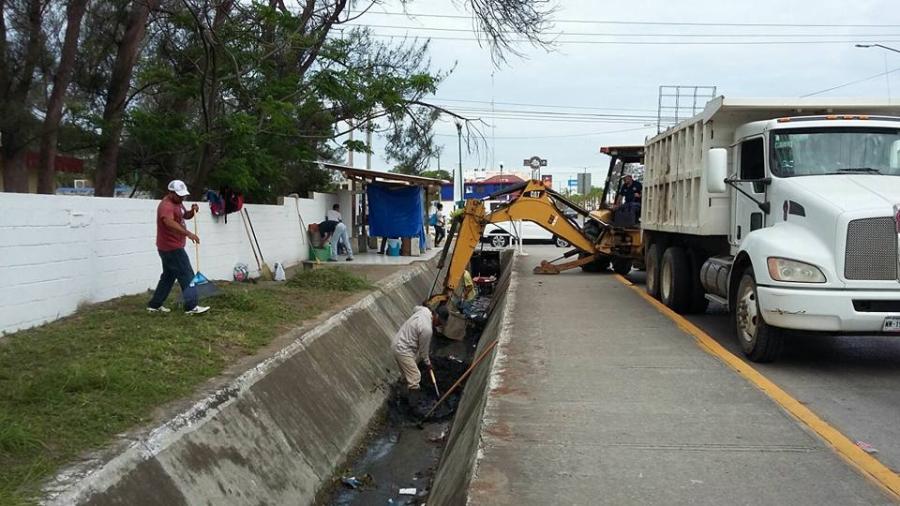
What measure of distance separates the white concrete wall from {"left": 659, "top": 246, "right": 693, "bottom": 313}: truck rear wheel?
7752 millimetres

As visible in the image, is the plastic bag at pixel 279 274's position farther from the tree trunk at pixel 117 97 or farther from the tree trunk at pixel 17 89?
the tree trunk at pixel 17 89

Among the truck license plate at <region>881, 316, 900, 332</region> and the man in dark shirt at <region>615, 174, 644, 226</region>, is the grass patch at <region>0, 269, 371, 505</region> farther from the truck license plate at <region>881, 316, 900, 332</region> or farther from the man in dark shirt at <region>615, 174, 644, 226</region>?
the man in dark shirt at <region>615, 174, 644, 226</region>

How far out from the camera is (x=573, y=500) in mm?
4449

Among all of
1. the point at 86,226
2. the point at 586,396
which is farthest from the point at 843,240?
the point at 86,226

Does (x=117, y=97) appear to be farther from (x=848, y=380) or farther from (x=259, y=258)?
(x=848, y=380)

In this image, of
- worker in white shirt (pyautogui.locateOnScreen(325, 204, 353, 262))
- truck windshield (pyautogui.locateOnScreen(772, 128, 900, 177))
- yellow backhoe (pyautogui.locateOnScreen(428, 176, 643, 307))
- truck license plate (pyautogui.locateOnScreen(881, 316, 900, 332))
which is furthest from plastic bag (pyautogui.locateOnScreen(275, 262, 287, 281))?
truck license plate (pyautogui.locateOnScreen(881, 316, 900, 332))

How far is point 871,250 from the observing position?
691 cm

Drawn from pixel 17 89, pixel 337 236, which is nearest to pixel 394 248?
pixel 337 236

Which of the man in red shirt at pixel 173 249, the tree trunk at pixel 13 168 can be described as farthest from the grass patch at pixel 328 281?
the tree trunk at pixel 13 168

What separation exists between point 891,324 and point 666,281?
16.9 ft

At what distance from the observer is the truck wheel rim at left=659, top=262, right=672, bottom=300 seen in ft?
38.3

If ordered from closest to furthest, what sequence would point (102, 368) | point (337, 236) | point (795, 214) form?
point (102, 368) < point (795, 214) < point (337, 236)

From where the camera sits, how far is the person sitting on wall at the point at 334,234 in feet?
65.0

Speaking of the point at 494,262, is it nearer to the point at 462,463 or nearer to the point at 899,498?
the point at 462,463
